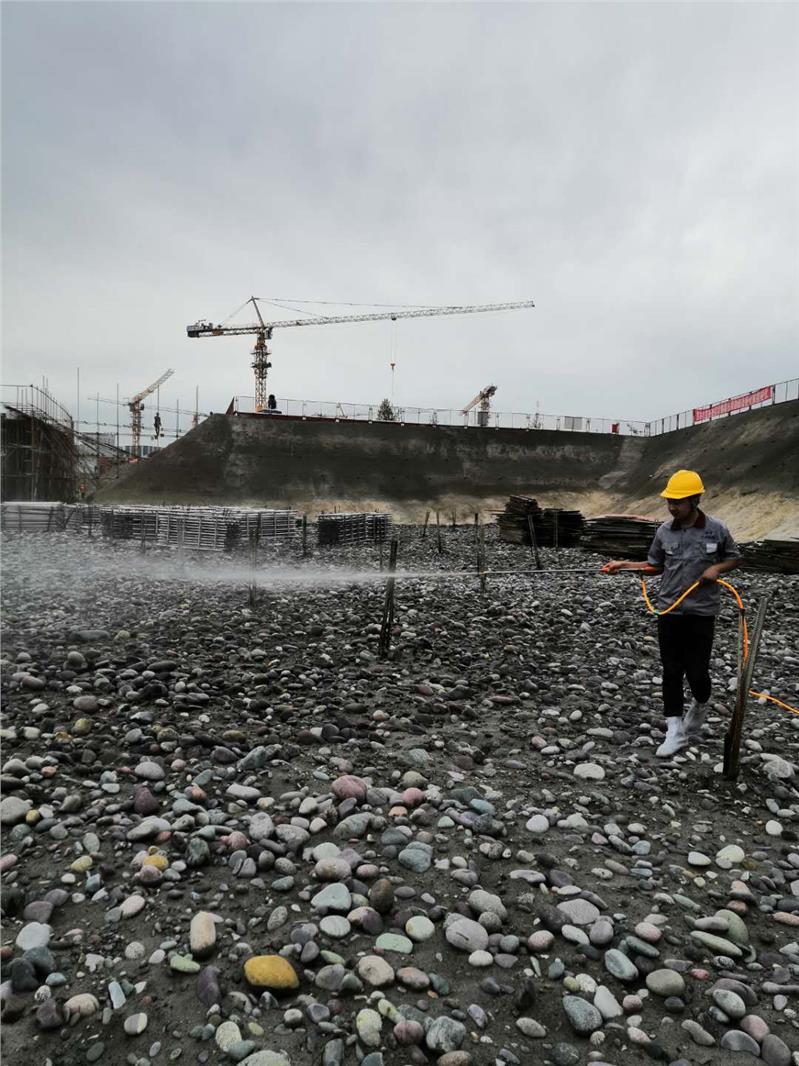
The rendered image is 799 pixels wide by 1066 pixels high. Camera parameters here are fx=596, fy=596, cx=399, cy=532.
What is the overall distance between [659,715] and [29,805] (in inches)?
212

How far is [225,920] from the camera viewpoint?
2.94 metres

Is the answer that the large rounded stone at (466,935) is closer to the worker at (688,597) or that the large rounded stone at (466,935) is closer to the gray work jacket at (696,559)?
the worker at (688,597)

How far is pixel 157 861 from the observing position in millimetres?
3354

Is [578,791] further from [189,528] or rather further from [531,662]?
[189,528]

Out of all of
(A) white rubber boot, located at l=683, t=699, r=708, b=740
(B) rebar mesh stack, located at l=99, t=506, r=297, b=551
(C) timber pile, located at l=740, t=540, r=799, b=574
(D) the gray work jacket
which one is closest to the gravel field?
(A) white rubber boot, located at l=683, t=699, r=708, b=740

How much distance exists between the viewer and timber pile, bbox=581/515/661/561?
20.8 meters

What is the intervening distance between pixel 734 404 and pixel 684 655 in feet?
164

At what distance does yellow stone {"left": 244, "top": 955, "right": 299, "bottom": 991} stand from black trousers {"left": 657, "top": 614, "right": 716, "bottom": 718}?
373cm

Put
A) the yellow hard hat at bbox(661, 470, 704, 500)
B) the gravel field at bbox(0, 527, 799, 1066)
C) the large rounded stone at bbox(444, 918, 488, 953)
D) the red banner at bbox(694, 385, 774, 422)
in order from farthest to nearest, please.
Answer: the red banner at bbox(694, 385, 774, 422)
the yellow hard hat at bbox(661, 470, 704, 500)
the large rounded stone at bbox(444, 918, 488, 953)
the gravel field at bbox(0, 527, 799, 1066)

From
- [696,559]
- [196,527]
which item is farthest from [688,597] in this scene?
[196,527]

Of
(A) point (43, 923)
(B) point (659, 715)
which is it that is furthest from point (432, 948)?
(B) point (659, 715)

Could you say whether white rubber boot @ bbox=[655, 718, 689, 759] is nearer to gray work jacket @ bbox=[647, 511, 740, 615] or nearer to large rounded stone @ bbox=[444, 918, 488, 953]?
gray work jacket @ bbox=[647, 511, 740, 615]

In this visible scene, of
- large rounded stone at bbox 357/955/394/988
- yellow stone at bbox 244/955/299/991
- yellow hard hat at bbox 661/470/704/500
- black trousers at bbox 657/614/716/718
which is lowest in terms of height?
large rounded stone at bbox 357/955/394/988

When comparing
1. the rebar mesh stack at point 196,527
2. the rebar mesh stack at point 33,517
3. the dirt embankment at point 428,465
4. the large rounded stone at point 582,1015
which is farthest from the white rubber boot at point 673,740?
the dirt embankment at point 428,465
